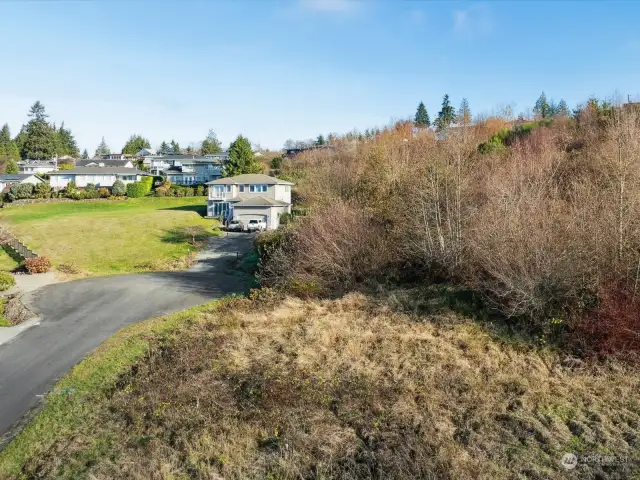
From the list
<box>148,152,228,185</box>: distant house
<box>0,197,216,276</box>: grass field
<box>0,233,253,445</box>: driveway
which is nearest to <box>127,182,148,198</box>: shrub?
<box>148,152,228,185</box>: distant house

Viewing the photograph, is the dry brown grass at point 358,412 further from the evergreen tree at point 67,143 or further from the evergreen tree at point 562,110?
the evergreen tree at point 67,143

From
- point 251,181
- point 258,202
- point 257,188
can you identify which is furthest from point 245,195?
point 258,202

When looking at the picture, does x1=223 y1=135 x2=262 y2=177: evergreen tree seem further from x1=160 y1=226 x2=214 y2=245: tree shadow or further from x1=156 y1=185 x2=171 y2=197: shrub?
x1=160 y1=226 x2=214 y2=245: tree shadow

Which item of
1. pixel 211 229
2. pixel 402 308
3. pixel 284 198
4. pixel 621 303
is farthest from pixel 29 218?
pixel 621 303

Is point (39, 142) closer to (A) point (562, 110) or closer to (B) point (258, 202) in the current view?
(B) point (258, 202)

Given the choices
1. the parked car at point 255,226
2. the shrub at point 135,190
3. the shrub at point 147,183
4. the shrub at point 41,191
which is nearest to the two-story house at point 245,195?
the parked car at point 255,226

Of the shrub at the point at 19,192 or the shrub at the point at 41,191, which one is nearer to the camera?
the shrub at the point at 19,192

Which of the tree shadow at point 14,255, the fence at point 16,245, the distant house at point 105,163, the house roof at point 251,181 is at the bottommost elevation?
the tree shadow at point 14,255
